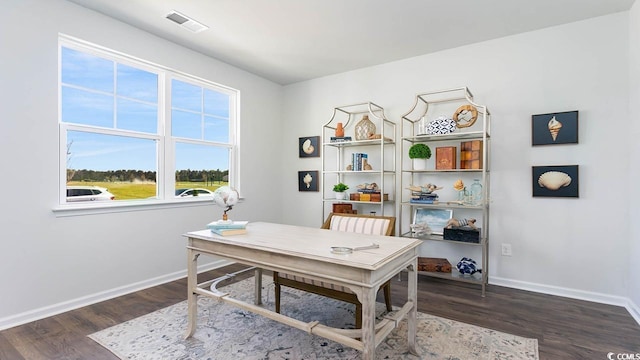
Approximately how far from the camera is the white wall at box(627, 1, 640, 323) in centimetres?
249

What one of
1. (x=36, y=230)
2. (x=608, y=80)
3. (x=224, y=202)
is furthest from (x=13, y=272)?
(x=608, y=80)

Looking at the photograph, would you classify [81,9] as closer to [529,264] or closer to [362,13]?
[362,13]

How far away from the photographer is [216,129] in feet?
13.2

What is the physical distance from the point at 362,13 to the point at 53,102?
282 cm

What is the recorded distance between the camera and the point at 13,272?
233 cm

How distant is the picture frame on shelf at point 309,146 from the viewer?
455 cm

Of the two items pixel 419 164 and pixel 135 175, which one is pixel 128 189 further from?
pixel 419 164

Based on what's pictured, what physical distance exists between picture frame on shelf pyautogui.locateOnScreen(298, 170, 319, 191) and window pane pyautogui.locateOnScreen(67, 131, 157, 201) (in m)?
2.06

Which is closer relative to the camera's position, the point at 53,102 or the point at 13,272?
the point at 13,272

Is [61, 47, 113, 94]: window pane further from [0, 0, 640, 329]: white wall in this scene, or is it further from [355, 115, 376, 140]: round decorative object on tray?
[355, 115, 376, 140]: round decorative object on tray

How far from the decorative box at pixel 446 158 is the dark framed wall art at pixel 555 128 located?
768 millimetres

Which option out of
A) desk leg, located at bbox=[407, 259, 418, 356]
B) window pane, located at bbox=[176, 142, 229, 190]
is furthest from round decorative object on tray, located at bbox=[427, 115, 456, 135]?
window pane, located at bbox=[176, 142, 229, 190]

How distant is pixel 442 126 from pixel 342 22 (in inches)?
58.2

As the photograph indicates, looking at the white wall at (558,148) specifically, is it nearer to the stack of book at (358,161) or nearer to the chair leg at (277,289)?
the stack of book at (358,161)
